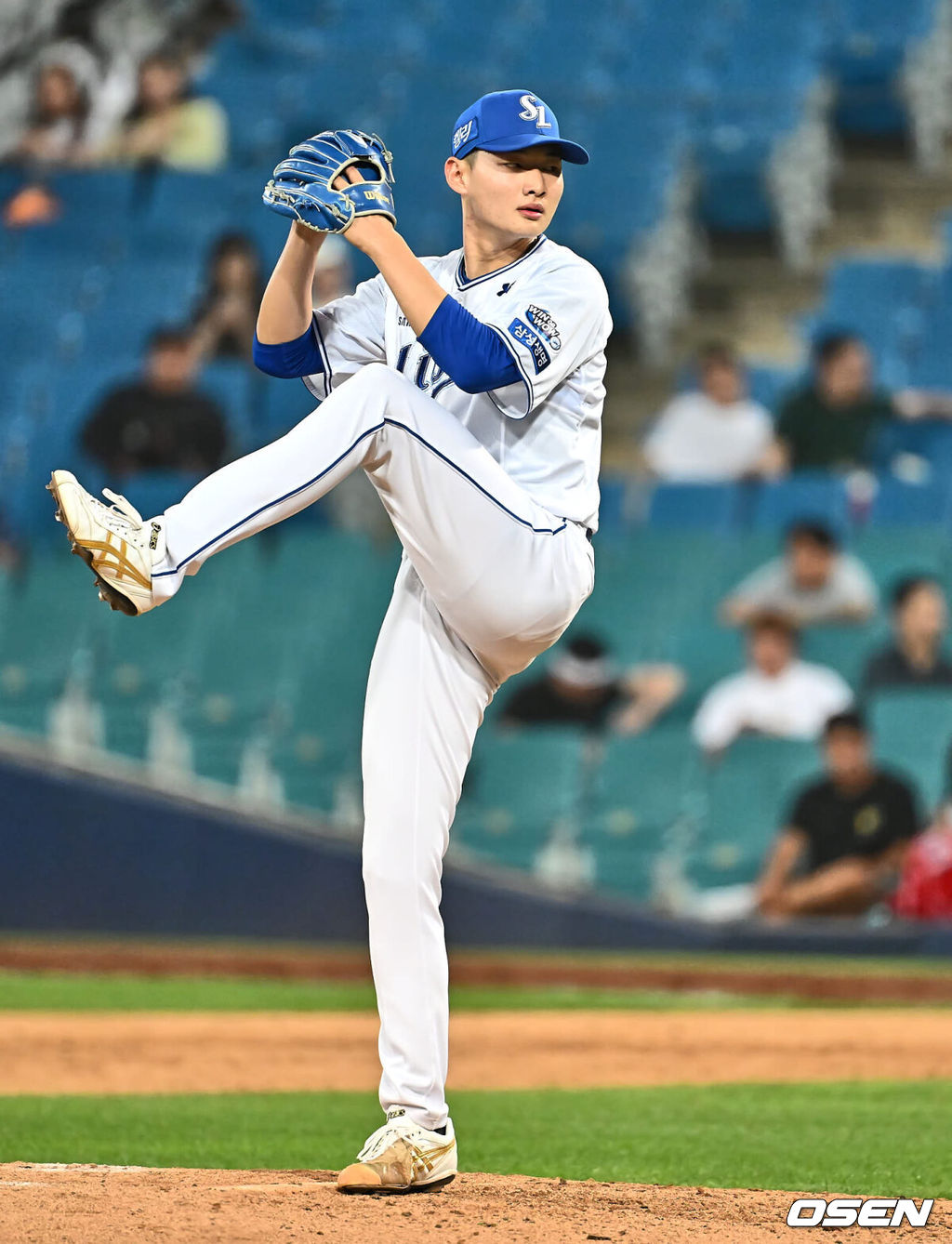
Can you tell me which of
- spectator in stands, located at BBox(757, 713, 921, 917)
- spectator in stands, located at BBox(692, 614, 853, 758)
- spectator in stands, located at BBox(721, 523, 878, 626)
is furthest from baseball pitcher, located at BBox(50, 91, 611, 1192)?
spectator in stands, located at BBox(721, 523, 878, 626)

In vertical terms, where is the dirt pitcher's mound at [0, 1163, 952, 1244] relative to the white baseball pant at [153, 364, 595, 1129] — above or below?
below

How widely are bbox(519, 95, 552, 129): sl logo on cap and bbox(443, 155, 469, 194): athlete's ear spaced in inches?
5.3

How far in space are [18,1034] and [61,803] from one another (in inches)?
81.1

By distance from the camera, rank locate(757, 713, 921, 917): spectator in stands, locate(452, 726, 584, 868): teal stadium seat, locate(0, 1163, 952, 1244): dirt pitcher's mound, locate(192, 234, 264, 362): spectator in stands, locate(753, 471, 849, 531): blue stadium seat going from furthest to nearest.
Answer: locate(192, 234, 264, 362): spectator in stands → locate(753, 471, 849, 531): blue stadium seat → locate(452, 726, 584, 868): teal stadium seat → locate(757, 713, 921, 917): spectator in stands → locate(0, 1163, 952, 1244): dirt pitcher's mound

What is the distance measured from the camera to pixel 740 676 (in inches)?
324

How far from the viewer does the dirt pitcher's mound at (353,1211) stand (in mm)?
2531

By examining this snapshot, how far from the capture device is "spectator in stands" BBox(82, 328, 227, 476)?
349 inches

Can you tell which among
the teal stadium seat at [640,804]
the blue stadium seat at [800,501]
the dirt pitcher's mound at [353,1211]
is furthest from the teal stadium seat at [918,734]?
the dirt pitcher's mound at [353,1211]

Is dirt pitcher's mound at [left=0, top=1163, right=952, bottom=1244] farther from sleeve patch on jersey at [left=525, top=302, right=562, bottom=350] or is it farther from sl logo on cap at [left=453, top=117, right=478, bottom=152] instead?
sl logo on cap at [left=453, top=117, right=478, bottom=152]

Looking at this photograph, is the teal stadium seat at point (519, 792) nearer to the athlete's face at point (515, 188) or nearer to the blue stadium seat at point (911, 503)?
the blue stadium seat at point (911, 503)

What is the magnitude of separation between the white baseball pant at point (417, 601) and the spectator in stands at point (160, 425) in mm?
5982

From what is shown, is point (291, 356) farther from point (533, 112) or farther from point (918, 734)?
point (918, 734)

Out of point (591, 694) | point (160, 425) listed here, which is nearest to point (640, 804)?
point (591, 694)

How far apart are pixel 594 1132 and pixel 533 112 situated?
2.48 metres
